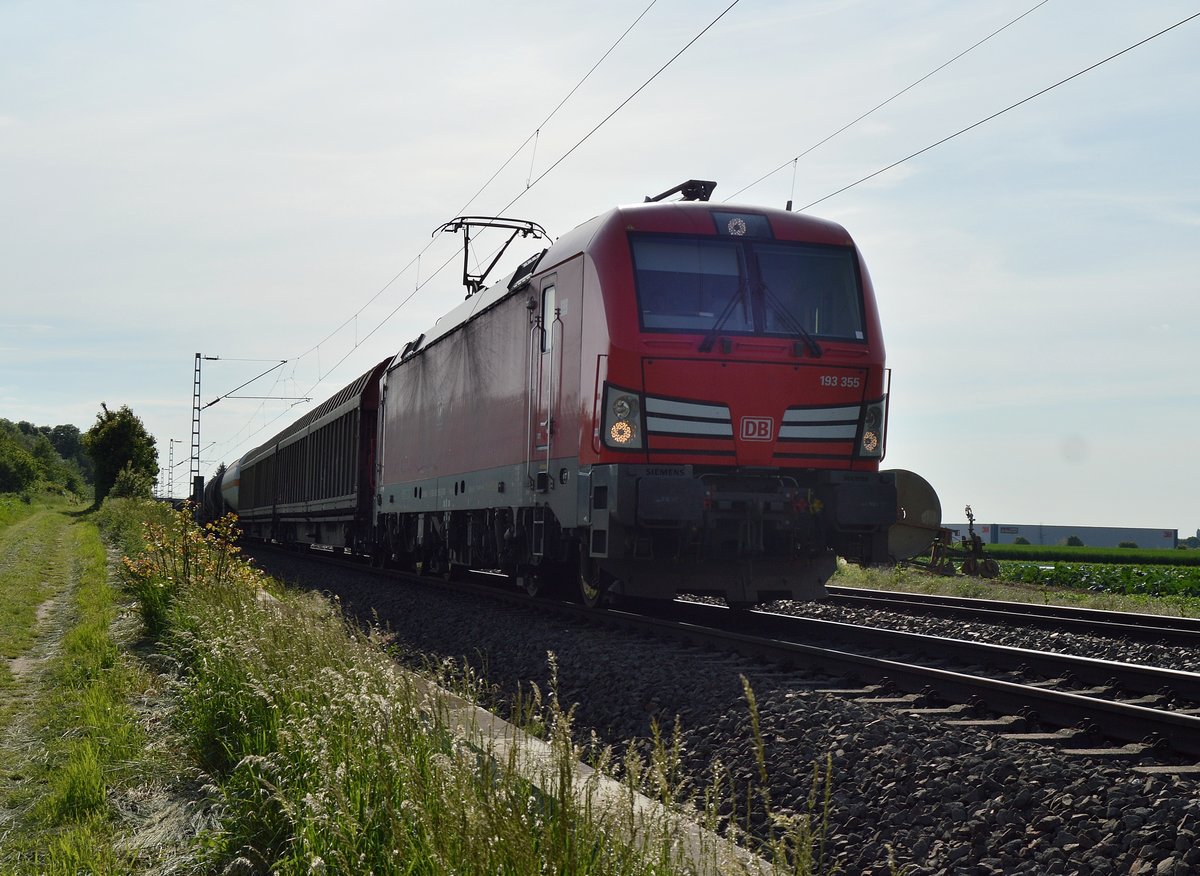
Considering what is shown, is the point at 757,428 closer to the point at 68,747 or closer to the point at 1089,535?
the point at 68,747

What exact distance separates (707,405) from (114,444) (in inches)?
2619

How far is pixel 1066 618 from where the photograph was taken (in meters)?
11.7

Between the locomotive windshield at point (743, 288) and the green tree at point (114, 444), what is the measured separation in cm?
6461

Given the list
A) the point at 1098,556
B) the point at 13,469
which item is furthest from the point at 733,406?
the point at 13,469

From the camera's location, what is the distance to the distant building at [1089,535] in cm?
9918

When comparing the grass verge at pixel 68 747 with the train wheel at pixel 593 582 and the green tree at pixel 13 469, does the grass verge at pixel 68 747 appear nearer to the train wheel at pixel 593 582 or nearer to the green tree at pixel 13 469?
the train wheel at pixel 593 582

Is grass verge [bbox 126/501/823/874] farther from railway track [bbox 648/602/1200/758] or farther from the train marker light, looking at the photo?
the train marker light

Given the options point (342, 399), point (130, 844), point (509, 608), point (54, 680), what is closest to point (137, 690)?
point (54, 680)

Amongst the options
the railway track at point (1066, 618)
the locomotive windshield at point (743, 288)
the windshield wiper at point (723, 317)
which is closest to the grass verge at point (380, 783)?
the windshield wiper at point (723, 317)

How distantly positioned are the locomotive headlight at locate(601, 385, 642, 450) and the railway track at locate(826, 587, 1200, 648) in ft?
14.6

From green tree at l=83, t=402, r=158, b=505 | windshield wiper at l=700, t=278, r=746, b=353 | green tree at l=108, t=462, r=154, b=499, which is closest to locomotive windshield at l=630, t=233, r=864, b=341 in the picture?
windshield wiper at l=700, t=278, r=746, b=353

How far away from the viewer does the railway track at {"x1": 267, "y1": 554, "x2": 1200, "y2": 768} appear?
572 centimetres

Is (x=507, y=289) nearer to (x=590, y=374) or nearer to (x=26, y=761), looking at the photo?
(x=590, y=374)

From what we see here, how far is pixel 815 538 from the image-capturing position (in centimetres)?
1050
